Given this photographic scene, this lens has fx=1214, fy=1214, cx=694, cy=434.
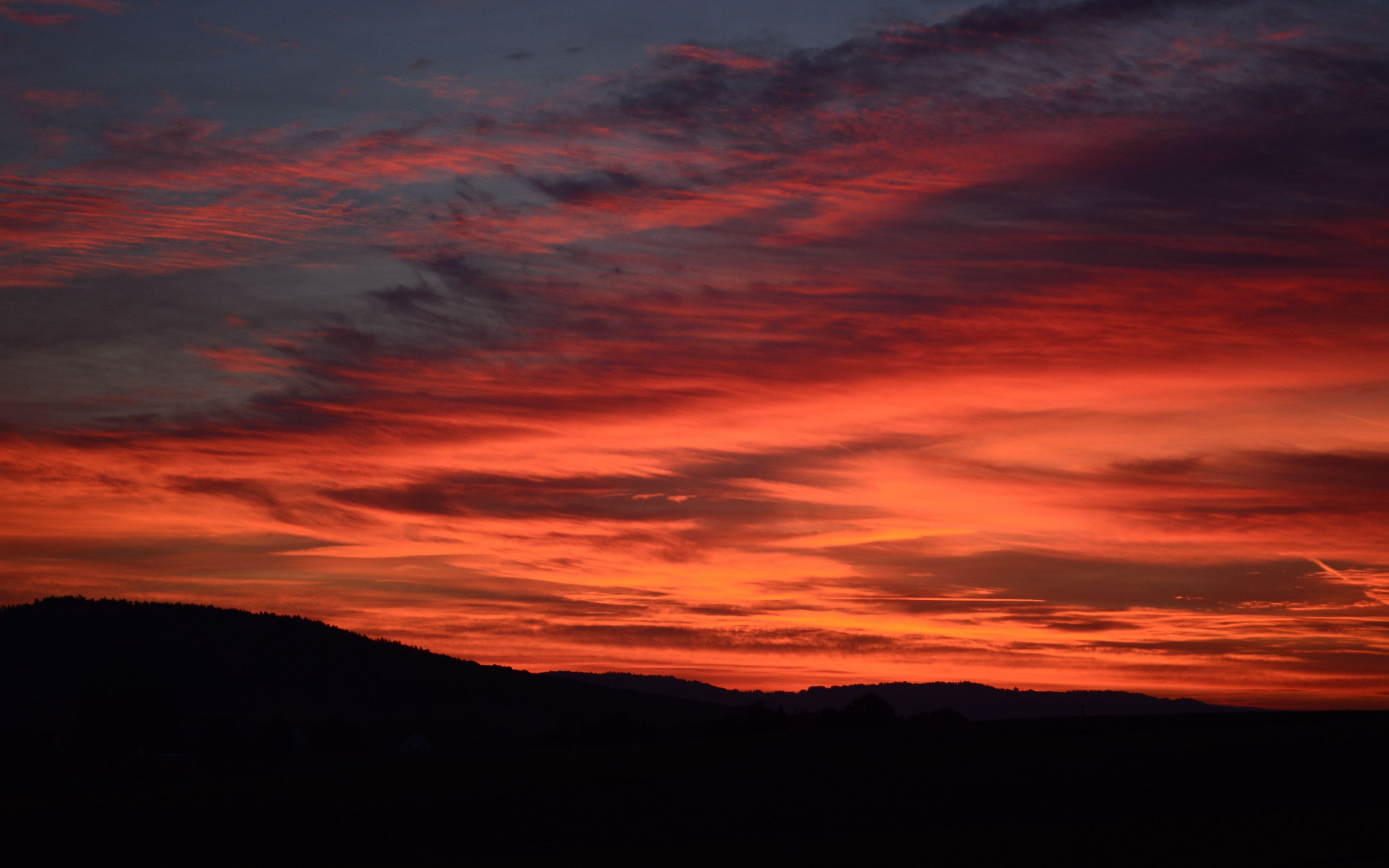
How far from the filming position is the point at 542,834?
4728cm

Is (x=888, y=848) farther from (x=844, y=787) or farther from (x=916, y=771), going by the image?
(x=916, y=771)

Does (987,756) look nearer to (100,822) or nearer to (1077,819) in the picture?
(1077,819)

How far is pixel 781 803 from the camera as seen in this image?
5528 centimetres

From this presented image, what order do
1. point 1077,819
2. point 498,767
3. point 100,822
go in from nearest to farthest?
point 1077,819
point 100,822
point 498,767

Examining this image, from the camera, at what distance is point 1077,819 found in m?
45.8

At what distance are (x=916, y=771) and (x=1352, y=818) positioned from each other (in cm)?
3124

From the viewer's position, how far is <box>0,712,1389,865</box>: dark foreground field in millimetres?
38312

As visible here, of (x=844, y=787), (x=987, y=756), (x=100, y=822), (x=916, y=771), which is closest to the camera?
(x=100, y=822)

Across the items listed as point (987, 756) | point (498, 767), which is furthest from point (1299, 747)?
point (498, 767)

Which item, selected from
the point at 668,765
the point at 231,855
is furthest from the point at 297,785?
the point at 231,855

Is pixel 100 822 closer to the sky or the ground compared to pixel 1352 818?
closer to the ground

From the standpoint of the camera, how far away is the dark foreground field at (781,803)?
3831 cm

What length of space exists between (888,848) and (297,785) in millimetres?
45801

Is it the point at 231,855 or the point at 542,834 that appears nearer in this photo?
the point at 231,855
